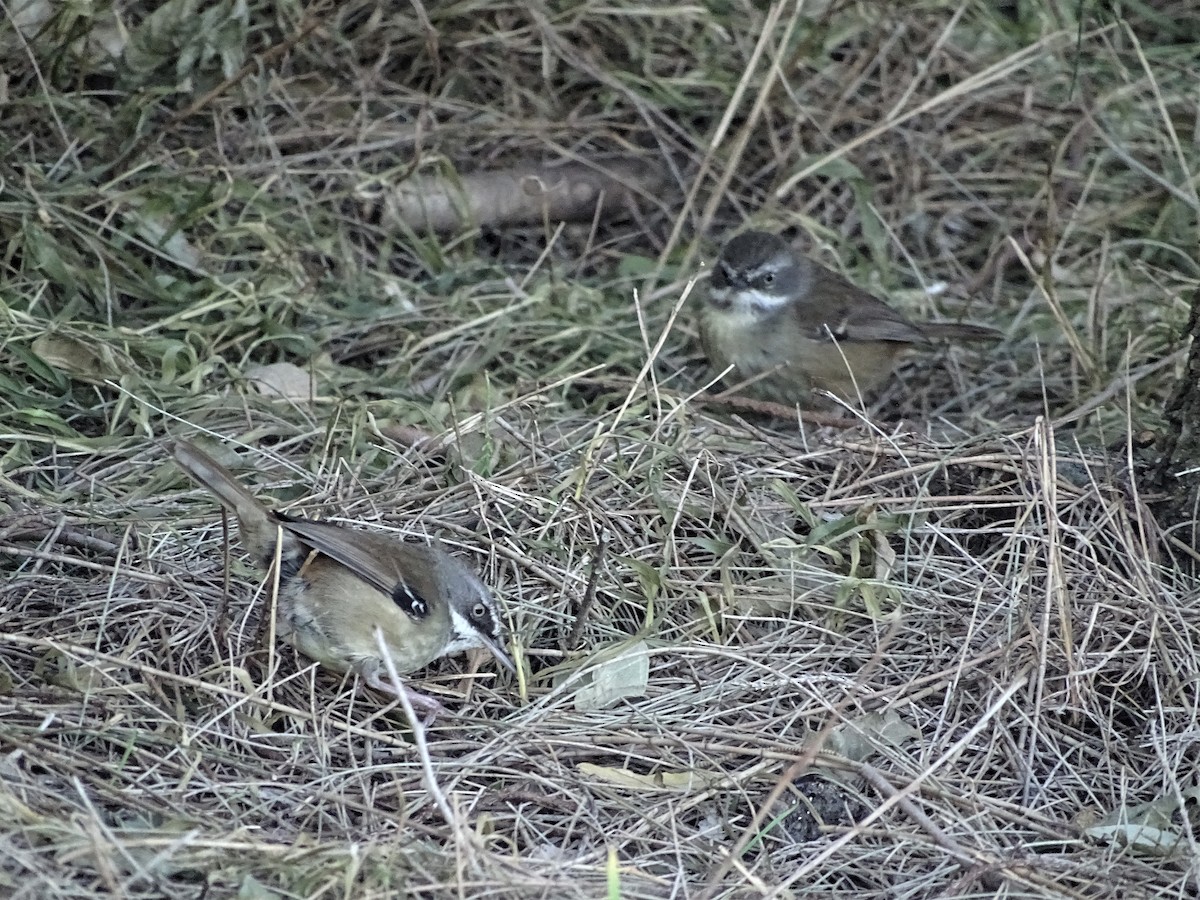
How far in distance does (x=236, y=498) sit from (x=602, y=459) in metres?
1.30

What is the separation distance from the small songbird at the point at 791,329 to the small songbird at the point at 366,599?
2.34m

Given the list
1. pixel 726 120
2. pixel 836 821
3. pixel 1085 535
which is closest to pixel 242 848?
pixel 836 821

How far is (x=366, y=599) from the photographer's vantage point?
413 centimetres

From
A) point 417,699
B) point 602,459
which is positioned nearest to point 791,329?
point 602,459

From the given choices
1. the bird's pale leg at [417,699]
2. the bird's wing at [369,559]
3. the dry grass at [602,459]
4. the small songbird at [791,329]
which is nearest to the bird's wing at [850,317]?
the small songbird at [791,329]

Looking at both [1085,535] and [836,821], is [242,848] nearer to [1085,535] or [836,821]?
[836,821]

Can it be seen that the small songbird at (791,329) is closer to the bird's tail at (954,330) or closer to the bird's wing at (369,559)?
the bird's tail at (954,330)

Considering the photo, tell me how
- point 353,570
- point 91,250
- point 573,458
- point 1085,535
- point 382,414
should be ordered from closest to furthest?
point 353,570
point 1085,535
point 573,458
point 382,414
point 91,250

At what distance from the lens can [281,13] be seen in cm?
652

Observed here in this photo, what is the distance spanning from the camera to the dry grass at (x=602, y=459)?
11.9ft

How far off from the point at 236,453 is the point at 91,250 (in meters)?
1.33

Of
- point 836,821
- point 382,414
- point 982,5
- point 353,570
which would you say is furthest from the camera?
point 982,5

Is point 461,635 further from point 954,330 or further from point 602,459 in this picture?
point 954,330

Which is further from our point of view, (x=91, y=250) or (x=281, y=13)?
(x=281, y=13)
